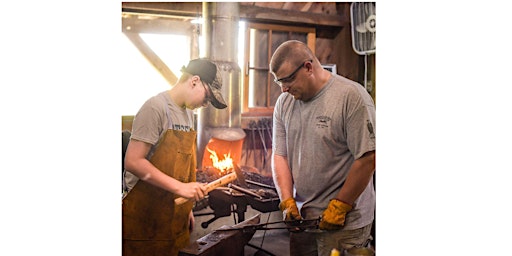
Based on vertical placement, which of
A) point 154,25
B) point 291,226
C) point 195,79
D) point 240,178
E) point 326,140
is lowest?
point 291,226

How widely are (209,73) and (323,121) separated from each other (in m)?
0.41

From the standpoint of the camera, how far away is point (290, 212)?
1677 millimetres

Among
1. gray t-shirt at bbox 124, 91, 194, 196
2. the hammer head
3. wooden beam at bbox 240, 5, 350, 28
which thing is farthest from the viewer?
wooden beam at bbox 240, 5, 350, 28

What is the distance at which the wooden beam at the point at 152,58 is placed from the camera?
163 cm

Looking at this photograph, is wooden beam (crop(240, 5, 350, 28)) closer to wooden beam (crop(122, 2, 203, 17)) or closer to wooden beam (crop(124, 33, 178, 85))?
wooden beam (crop(122, 2, 203, 17))

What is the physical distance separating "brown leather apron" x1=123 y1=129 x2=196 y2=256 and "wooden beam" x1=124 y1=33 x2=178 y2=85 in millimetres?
180

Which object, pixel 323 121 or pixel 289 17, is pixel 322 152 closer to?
pixel 323 121

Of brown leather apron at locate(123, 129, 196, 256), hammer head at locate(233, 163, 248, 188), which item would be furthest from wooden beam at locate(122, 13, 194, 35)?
hammer head at locate(233, 163, 248, 188)

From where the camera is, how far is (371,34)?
179 centimetres

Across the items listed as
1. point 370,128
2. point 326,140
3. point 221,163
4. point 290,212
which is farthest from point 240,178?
point 370,128

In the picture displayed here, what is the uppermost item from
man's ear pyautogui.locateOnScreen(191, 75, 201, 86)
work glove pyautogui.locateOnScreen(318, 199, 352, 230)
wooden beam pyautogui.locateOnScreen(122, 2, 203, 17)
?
wooden beam pyautogui.locateOnScreen(122, 2, 203, 17)

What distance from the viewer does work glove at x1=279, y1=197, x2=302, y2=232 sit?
1.68 metres
